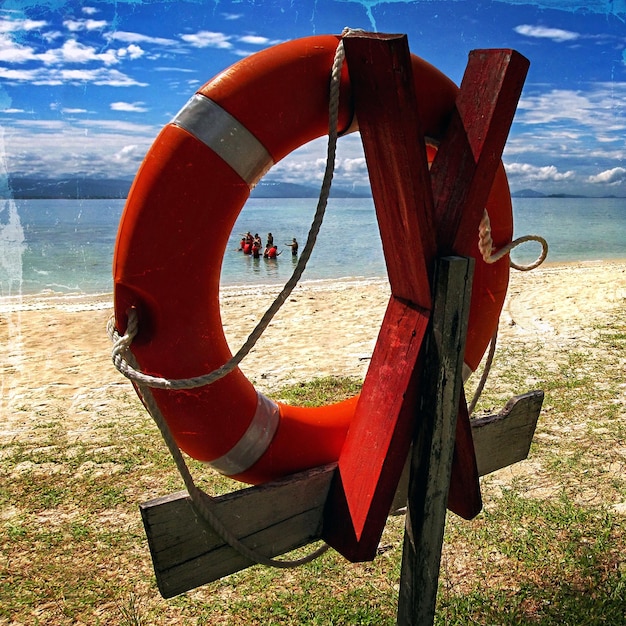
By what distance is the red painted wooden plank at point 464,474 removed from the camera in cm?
165

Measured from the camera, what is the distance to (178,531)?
138cm

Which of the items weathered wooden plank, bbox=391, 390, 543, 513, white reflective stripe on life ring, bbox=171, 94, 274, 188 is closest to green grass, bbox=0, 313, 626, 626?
weathered wooden plank, bbox=391, 390, 543, 513

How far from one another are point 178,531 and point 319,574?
1388 mm

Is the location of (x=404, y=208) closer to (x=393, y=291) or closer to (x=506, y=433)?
(x=393, y=291)

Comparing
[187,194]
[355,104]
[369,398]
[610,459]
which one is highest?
[355,104]

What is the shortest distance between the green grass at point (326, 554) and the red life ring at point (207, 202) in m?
1.12

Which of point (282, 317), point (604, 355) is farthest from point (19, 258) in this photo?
point (604, 355)

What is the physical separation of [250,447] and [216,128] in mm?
893

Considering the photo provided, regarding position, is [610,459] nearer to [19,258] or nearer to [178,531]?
[178,531]

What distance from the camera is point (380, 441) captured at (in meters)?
1.53

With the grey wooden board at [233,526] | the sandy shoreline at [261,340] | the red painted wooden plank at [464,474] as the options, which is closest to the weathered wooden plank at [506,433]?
the red painted wooden plank at [464,474]

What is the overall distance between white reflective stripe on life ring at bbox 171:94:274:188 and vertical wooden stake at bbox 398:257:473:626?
584 millimetres

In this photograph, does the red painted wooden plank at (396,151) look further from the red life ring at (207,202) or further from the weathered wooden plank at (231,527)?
the weathered wooden plank at (231,527)

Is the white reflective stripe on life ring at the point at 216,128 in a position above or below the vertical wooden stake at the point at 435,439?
above
